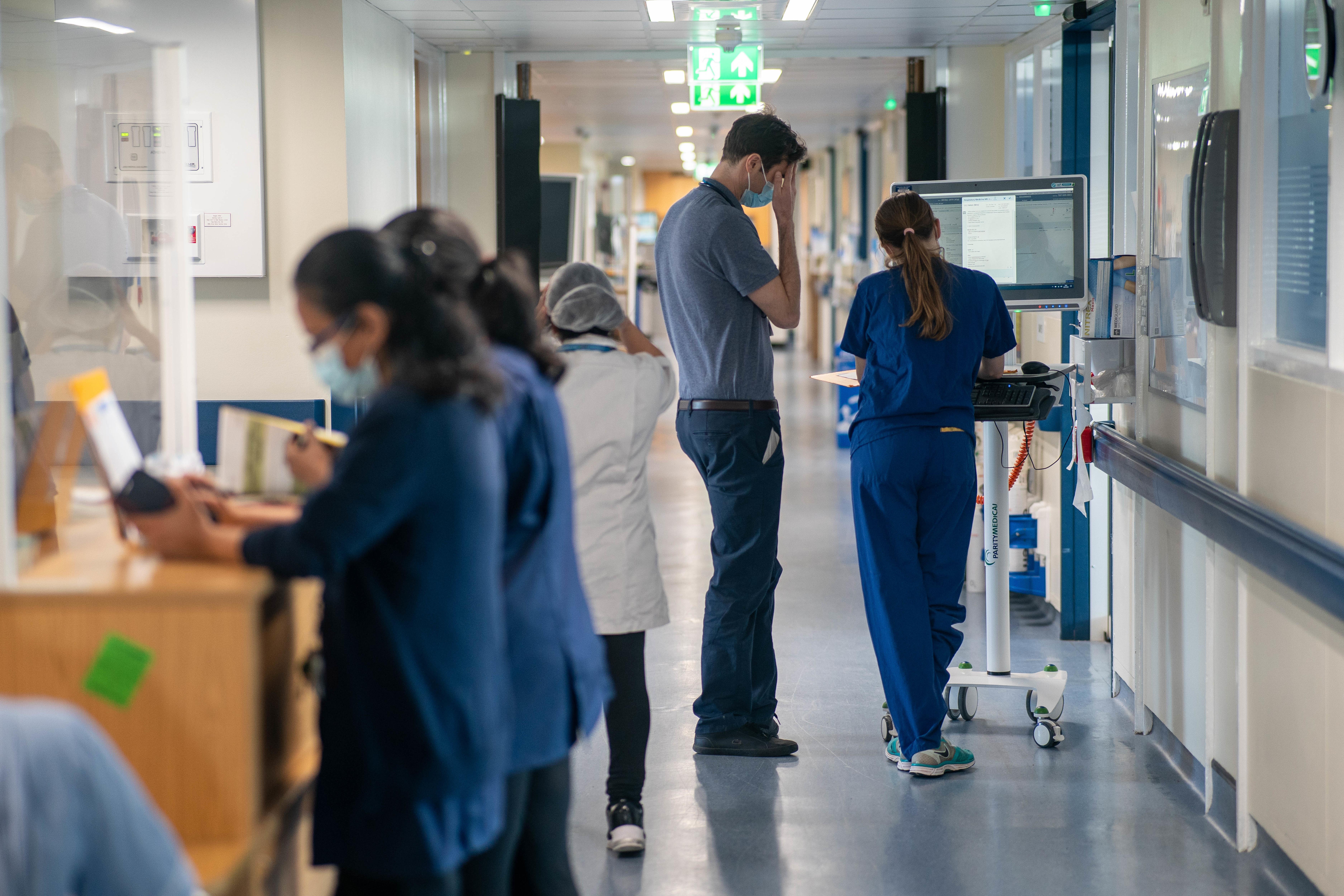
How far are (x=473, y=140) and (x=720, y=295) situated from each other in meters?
3.29

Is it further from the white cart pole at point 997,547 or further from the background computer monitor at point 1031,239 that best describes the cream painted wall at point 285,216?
the white cart pole at point 997,547

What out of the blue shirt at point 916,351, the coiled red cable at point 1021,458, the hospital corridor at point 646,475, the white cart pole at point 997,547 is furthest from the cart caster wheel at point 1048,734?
the blue shirt at point 916,351

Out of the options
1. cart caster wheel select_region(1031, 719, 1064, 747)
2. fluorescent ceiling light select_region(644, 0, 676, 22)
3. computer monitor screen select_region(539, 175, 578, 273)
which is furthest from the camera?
computer monitor screen select_region(539, 175, 578, 273)

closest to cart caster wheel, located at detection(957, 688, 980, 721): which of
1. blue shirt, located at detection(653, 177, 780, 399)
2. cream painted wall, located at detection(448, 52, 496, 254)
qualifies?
blue shirt, located at detection(653, 177, 780, 399)

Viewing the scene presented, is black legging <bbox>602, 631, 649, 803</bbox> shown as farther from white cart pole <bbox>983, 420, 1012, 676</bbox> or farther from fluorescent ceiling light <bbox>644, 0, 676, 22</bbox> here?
fluorescent ceiling light <bbox>644, 0, 676, 22</bbox>

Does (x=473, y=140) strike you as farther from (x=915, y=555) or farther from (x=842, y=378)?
(x=915, y=555)

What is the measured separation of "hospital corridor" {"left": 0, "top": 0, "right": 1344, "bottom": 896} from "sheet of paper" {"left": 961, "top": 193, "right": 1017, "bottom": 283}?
0.5 inches

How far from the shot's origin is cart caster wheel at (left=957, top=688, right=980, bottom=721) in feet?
13.3

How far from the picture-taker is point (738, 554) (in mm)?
3602

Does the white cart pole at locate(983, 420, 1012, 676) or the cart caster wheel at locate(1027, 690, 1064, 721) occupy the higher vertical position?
the white cart pole at locate(983, 420, 1012, 676)

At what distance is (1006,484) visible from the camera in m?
3.93

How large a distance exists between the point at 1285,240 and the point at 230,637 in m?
2.39

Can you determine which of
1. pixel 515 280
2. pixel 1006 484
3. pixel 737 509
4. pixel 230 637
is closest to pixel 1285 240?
pixel 1006 484

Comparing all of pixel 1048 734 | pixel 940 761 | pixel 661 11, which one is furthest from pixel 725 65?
pixel 940 761
